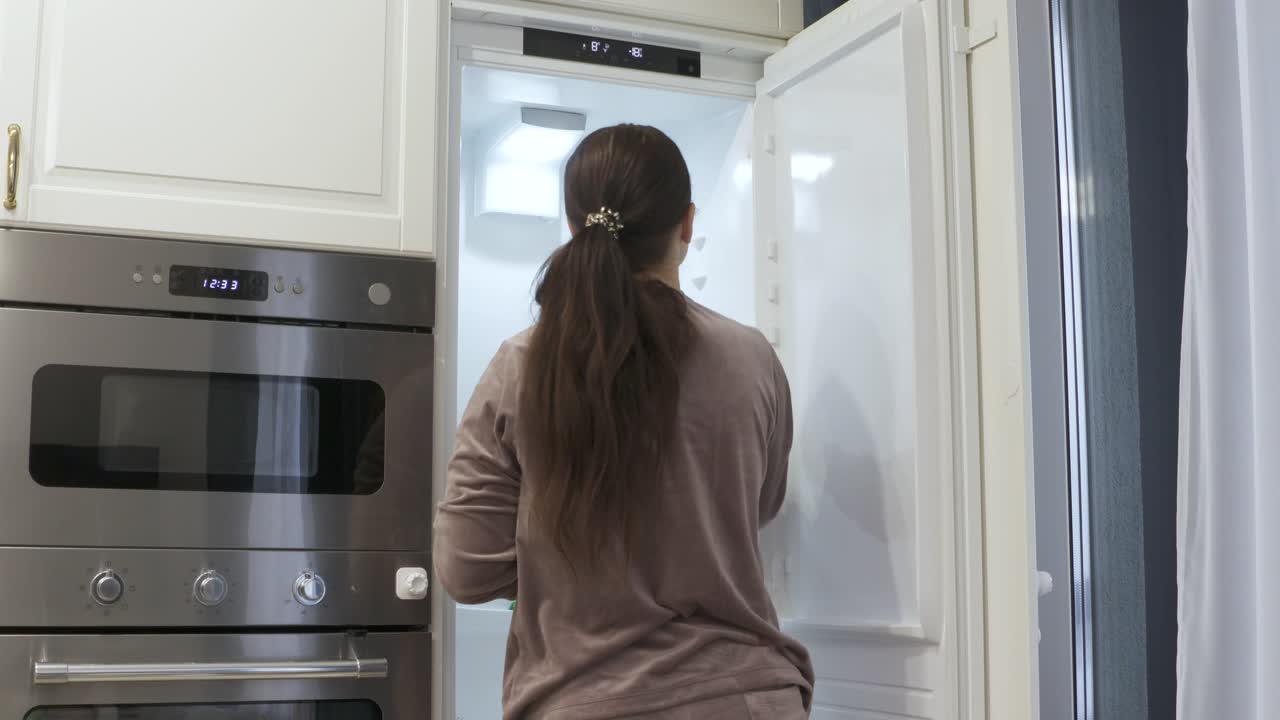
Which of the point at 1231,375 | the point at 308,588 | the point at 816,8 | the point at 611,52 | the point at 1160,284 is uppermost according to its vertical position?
the point at 816,8

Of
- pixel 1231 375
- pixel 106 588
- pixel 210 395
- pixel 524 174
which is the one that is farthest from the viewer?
pixel 524 174

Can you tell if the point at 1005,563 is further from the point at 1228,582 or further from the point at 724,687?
the point at 724,687

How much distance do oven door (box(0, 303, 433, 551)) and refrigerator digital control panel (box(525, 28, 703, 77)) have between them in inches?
19.5

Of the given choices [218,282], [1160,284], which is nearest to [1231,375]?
[1160,284]

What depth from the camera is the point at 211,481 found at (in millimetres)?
1692

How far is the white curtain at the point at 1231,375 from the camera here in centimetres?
129

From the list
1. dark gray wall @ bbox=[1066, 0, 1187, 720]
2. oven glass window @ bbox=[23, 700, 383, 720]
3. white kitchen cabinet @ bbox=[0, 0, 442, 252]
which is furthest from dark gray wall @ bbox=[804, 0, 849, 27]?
oven glass window @ bbox=[23, 700, 383, 720]

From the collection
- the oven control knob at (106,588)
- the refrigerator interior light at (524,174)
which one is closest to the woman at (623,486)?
the oven control knob at (106,588)

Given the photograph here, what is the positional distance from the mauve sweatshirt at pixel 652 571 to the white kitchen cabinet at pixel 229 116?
0.56m

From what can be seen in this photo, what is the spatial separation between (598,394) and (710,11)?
97 centimetres

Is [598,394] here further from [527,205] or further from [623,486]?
[527,205]

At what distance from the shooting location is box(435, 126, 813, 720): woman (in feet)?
4.14

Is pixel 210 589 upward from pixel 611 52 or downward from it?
downward

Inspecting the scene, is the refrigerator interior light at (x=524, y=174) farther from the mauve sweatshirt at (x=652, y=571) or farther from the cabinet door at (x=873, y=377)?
the mauve sweatshirt at (x=652, y=571)
